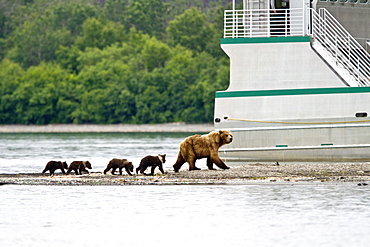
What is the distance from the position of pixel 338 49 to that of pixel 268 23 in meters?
2.41

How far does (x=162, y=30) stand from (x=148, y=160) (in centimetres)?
10891

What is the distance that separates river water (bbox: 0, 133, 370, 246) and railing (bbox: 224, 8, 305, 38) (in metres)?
6.30

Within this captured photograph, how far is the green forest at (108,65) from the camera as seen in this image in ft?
317

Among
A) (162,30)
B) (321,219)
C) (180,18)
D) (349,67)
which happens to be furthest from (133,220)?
(162,30)

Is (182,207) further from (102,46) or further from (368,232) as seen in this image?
(102,46)

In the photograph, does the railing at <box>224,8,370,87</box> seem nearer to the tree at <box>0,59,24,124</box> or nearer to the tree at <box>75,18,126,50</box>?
the tree at <box>0,59,24,124</box>

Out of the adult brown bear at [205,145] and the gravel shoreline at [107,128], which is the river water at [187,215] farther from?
the gravel shoreline at [107,128]

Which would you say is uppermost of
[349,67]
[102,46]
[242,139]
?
[102,46]

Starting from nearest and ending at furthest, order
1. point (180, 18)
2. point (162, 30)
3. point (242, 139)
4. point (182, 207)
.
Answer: point (182, 207) < point (242, 139) < point (180, 18) < point (162, 30)

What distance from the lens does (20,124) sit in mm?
99312

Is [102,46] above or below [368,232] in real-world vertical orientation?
above

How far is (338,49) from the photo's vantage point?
2647cm

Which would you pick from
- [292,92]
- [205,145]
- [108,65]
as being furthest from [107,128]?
[205,145]

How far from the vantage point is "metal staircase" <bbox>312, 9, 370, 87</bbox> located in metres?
25.5
